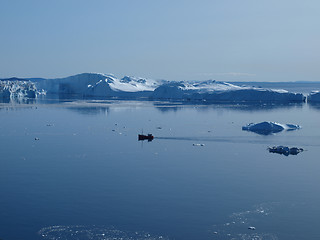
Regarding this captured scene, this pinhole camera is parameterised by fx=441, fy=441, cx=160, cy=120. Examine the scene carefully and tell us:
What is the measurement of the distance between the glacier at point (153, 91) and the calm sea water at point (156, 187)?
42.9 meters

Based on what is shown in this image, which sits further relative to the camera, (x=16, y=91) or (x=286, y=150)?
(x=16, y=91)

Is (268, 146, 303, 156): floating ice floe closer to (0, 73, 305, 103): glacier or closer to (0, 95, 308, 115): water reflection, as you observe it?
(0, 95, 308, 115): water reflection

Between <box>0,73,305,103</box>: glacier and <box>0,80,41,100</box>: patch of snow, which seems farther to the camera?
<box>0,80,41,100</box>: patch of snow

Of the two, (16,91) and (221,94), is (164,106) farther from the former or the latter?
(16,91)

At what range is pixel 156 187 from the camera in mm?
17016

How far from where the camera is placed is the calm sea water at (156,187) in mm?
12914

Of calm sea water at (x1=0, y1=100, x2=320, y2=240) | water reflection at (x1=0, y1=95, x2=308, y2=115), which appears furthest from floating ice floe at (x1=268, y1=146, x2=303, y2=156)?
water reflection at (x1=0, y1=95, x2=308, y2=115)

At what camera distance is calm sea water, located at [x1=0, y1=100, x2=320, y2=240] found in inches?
508

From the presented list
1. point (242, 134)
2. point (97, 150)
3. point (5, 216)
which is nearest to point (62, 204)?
Answer: point (5, 216)

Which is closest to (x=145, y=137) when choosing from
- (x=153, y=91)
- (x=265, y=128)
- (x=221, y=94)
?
(x=265, y=128)

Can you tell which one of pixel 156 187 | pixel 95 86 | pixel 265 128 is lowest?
pixel 156 187

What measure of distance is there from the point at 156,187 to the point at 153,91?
68536 mm

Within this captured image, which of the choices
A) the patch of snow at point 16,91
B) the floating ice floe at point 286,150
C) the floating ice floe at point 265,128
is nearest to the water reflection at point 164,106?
the patch of snow at point 16,91

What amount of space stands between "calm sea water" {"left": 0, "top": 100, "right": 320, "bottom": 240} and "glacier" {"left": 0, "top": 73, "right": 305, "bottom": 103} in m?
42.9
